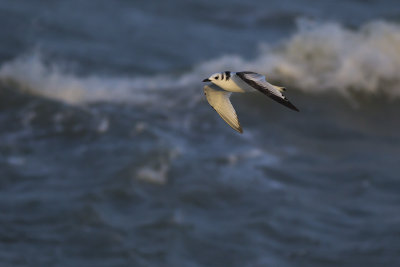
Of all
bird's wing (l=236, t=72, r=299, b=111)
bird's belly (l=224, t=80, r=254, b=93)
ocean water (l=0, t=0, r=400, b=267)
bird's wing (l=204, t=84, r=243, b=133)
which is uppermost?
ocean water (l=0, t=0, r=400, b=267)

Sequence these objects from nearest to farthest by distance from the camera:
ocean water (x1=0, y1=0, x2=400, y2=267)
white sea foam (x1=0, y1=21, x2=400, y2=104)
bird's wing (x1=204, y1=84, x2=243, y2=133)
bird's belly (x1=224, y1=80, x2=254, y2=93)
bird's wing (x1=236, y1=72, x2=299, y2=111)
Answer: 1. bird's wing (x1=236, y1=72, x2=299, y2=111)
2. bird's belly (x1=224, y1=80, x2=254, y2=93)
3. bird's wing (x1=204, y1=84, x2=243, y2=133)
4. ocean water (x1=0, y1=0, x2=400, y2=267)
5. white sea foam (x1=0, y1=21, x2=400, y2=104)

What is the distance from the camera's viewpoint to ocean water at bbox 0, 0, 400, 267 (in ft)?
38.4

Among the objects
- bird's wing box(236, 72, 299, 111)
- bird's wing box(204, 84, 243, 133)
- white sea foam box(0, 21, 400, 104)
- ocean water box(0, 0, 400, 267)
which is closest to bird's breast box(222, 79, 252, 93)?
bird's wing box(236, 72, 299, 111)

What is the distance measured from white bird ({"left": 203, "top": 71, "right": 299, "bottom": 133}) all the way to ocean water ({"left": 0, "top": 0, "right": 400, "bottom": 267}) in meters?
3.60

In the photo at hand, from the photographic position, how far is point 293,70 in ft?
59.6

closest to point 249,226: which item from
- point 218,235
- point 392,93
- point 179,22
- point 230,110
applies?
point 218,235

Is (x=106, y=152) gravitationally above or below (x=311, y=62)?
below

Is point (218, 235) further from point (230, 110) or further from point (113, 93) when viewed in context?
point (113, 93)

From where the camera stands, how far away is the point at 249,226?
12.1 metres

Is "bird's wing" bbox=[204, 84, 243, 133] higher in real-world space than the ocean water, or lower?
lower

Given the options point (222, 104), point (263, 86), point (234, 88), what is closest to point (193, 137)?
point (222, 104)

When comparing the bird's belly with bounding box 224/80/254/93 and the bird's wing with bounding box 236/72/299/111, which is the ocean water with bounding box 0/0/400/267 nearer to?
the bird's belly with bounding box 224/80/254/93

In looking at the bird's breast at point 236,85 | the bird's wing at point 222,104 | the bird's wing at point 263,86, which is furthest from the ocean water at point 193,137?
the bird's wing at point 263,86

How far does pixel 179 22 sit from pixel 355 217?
9729mm
